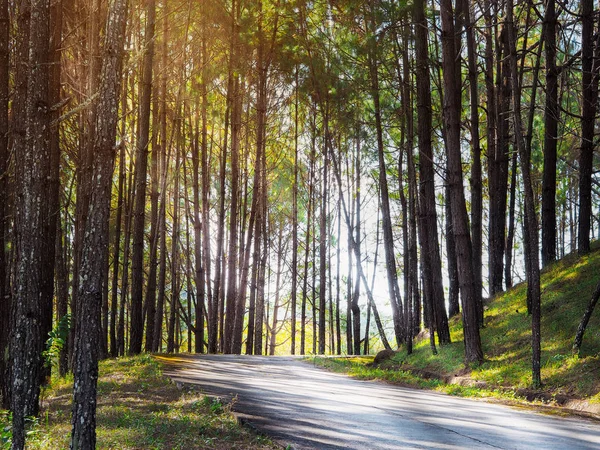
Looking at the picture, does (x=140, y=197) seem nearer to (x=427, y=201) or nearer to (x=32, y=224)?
(x=427, y=201)

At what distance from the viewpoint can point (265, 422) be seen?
670 cm

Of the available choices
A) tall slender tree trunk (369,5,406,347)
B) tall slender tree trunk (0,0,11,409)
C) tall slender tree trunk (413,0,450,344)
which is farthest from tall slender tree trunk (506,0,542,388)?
tall slender tree trunk (0,0,11,409)

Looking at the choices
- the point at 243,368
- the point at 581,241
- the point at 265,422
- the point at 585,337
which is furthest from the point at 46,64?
the point at 581,241

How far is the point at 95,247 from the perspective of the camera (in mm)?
5398

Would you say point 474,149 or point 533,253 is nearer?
point 533,253

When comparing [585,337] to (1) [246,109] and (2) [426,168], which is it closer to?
(2) [426,168]

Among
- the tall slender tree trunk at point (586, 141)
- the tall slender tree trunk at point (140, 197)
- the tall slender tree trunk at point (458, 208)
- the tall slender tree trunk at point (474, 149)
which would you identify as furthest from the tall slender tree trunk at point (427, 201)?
the tall slender tree trunk at point (140, 197)

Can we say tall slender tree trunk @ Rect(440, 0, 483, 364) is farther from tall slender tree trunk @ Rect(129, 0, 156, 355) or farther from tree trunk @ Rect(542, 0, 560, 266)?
tall slender tree trunk @ Rect(129, 0, 156, 355)

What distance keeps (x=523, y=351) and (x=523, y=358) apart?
361 millimetres

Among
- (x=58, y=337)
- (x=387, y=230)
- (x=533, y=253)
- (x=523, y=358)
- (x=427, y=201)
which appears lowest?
(x=523, y=358)

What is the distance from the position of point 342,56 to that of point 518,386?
38.5ft

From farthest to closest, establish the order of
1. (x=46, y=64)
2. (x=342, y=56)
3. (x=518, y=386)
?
(x=342, y=56)
(x=518, y=386)
(x=46, y=64)

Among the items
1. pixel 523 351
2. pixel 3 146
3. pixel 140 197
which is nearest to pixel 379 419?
pixel 523 351

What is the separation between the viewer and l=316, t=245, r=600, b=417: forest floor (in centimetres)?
998
